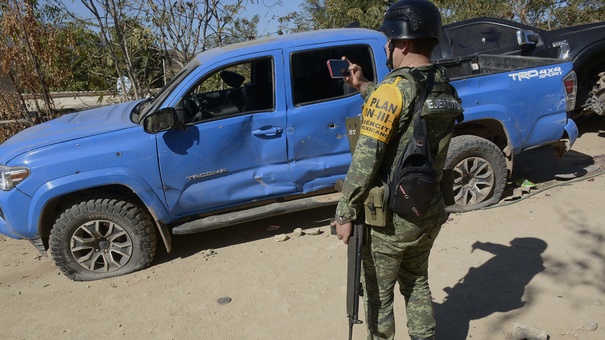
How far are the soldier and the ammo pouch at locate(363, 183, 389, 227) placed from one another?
0.04m

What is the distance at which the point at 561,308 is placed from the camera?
347 cm

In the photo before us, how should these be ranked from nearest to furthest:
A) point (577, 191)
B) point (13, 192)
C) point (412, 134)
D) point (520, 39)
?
point (412, 134)
point (13, 192)
point (577, 191)
point (520, 39)

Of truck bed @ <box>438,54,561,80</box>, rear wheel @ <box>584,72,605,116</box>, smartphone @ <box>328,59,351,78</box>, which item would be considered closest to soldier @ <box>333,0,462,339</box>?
smartphone @ <box>328,59,351,78</box>

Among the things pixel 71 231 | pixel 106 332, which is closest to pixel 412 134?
pixel 106 332

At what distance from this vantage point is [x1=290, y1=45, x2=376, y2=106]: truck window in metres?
4.67

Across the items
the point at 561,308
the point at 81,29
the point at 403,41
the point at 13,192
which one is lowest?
the point at 561,308

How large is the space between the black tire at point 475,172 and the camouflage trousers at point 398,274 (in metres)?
2.40

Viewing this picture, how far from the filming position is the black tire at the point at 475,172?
5023 millimetres

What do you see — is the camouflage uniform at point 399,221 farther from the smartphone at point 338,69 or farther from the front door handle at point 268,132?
the front door handle at point 268,132

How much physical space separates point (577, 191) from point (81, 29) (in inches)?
279

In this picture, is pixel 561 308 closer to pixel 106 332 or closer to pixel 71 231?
pixel 106 332

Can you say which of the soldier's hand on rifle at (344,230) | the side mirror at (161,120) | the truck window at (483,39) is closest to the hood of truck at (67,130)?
the side mirror at (161,120)

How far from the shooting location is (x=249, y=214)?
463 centimetres

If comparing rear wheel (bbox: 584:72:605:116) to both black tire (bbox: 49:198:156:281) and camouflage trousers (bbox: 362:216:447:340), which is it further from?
black tire (bbox: 49:198:156:281)
